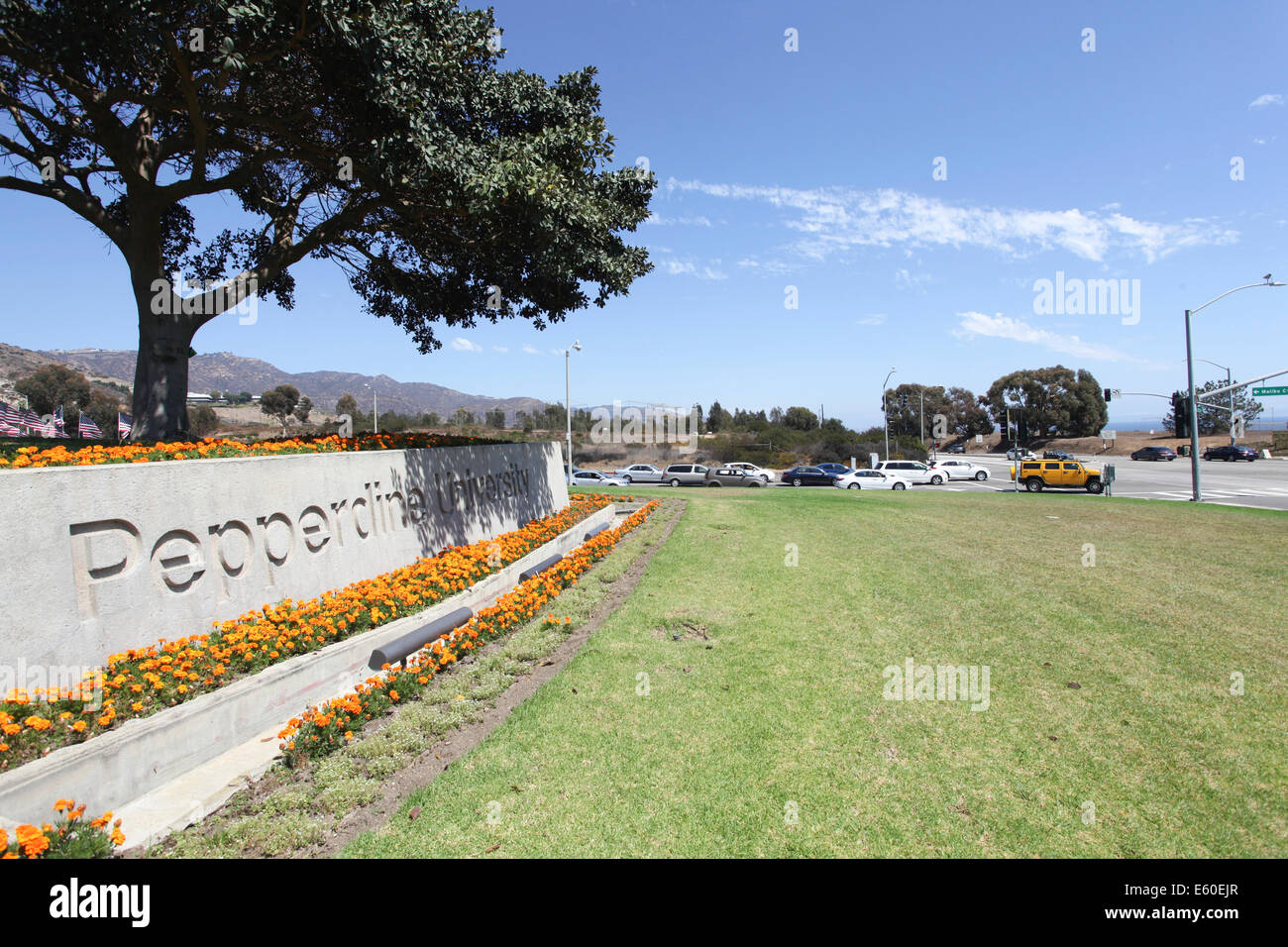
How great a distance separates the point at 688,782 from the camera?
4188mm

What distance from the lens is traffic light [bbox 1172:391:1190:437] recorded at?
26.9 metres

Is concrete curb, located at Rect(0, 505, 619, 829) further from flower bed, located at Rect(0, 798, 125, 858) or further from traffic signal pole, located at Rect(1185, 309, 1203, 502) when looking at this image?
traffic signal pole, located at Rect(1185, 309, 1203, 502)

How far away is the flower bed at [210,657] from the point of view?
3.99m

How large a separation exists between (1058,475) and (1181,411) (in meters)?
5.52

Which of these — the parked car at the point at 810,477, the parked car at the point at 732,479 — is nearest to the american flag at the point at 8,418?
the parked car at the point at 732,479

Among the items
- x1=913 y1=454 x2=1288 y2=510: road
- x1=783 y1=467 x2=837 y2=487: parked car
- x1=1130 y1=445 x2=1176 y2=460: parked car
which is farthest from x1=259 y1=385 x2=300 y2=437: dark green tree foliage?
x1=1130 y1=445 x2=1176 y2=460: parked car

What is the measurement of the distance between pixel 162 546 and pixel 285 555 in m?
1.47

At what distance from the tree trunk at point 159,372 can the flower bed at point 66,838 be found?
25.5 ft

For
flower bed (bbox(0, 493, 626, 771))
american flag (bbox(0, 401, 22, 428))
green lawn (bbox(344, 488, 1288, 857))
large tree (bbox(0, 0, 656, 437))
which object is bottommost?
green lawn (bbox(344, 488, 1288, 857))

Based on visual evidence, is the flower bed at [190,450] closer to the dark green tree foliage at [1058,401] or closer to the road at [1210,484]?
the road at [1210,484]

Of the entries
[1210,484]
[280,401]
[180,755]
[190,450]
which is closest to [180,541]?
[190,450]

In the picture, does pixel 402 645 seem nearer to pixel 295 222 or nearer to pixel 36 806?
pixel 36 806

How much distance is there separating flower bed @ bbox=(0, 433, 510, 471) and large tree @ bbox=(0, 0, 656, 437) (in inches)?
116

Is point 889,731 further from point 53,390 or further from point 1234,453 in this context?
point 1234,453
